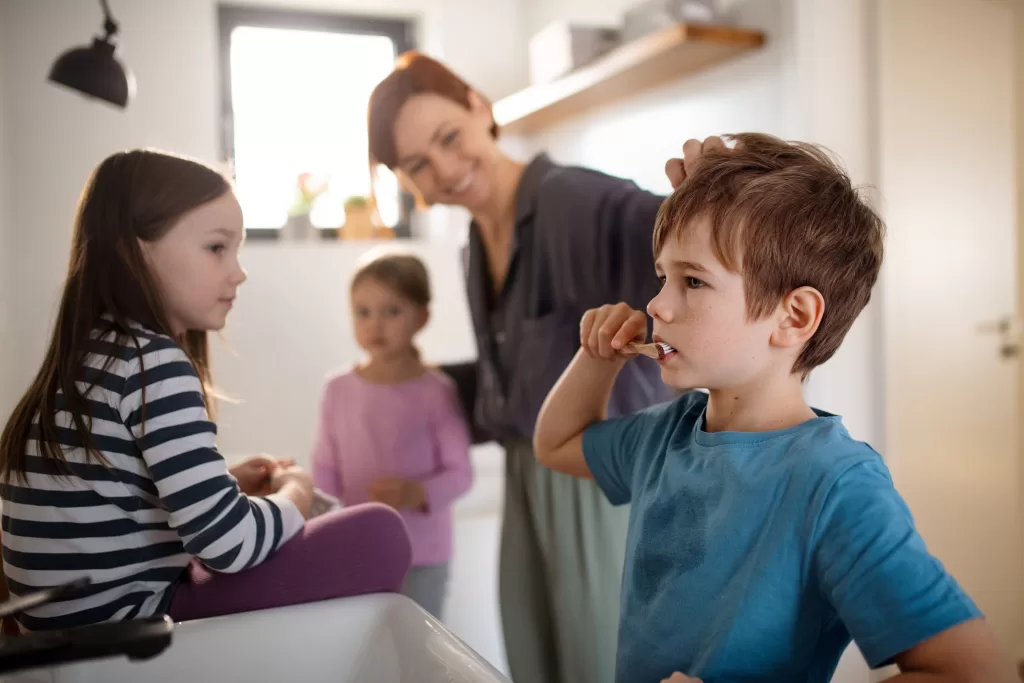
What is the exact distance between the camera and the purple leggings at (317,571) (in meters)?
0.76

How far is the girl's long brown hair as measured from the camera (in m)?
0.72

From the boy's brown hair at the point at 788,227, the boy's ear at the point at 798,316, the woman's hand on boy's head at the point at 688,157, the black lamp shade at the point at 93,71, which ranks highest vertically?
the black lamp shade at the point at 93,71

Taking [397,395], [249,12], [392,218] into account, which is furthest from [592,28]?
[397,395]

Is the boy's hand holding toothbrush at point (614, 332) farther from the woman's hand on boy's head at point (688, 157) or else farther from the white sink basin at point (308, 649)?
the white sink basin at point (308, 649)

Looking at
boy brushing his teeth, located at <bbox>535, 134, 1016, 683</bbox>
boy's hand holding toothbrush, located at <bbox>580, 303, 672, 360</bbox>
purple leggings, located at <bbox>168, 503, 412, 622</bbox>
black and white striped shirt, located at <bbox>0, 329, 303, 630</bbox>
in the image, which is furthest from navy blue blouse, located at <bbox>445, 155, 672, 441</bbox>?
black and white striped shirt, located at <bbox>0, 329, 303, 630</bbox>

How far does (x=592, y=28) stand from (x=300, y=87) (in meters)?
0.78

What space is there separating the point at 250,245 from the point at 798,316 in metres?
1.88

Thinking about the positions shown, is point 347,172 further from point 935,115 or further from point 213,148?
point 935,115

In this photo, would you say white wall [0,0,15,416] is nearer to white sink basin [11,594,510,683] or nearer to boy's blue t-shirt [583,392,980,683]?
white sink basin [11,594,510,683]

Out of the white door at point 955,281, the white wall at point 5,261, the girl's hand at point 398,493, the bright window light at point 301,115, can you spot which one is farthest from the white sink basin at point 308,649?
the bright window light at point 301,115

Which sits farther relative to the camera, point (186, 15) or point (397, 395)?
point (186, 15)

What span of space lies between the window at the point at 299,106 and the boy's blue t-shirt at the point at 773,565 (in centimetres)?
167

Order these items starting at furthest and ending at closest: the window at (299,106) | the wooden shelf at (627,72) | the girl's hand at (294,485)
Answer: the window at (299,106) < the wooden shelf at (627,72) < the girl's hand at (294,485)

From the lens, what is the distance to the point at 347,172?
7.95ft
